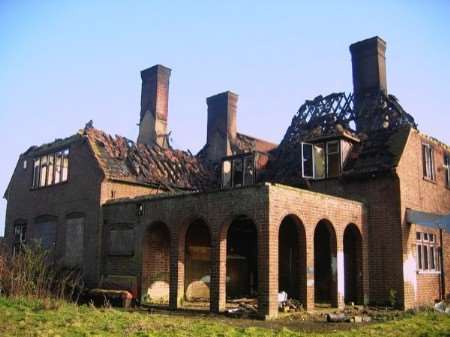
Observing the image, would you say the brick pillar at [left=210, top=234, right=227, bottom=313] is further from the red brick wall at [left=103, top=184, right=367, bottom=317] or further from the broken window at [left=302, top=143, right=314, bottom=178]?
the broken window at [left=302, top=143, right=314, bottom=178]

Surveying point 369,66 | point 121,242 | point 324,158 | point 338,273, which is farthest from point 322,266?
point 369,66

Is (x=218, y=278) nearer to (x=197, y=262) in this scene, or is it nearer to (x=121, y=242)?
(x=197, y=262)

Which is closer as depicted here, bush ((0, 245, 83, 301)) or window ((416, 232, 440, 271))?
bush ((0, 245, 83, 301))

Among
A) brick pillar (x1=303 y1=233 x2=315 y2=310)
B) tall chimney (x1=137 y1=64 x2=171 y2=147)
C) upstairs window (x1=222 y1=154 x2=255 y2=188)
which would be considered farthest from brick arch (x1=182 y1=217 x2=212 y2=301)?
tall chimney (x1=137 y1=64 x2=171 y2=147)

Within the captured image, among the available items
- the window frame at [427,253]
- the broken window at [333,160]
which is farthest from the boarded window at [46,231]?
the window frame at [427,253]

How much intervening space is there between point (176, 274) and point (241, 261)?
5203 mm

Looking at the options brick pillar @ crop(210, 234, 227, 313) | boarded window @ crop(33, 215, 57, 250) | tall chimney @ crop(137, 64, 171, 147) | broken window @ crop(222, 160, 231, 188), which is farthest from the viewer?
tall chimney @ crop(137, 64, 171, 147)

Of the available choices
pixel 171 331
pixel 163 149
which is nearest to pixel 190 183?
pixel 163 149

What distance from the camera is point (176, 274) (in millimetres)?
15547

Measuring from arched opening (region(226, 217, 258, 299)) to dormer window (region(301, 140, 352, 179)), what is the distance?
10.7ft

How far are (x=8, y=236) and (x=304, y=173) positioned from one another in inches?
618

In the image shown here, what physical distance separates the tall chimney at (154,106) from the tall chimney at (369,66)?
10429 mm

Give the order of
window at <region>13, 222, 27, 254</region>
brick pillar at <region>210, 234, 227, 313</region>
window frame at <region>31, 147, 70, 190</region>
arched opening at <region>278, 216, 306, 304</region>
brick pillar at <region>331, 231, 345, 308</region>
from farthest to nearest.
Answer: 1. window at <region>13, 222, 27, 254</region>
2. window frame at <region>31, 147, 70, 190</region>
3. arched opening at <region>278, 216, 306, 304</region>
4. brick pillar at <region>331, 231, 345, 308</region>
5. brick pillar at <region>210, 234, 227, 313</region>

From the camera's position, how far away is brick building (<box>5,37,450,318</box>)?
14711 millimetres
